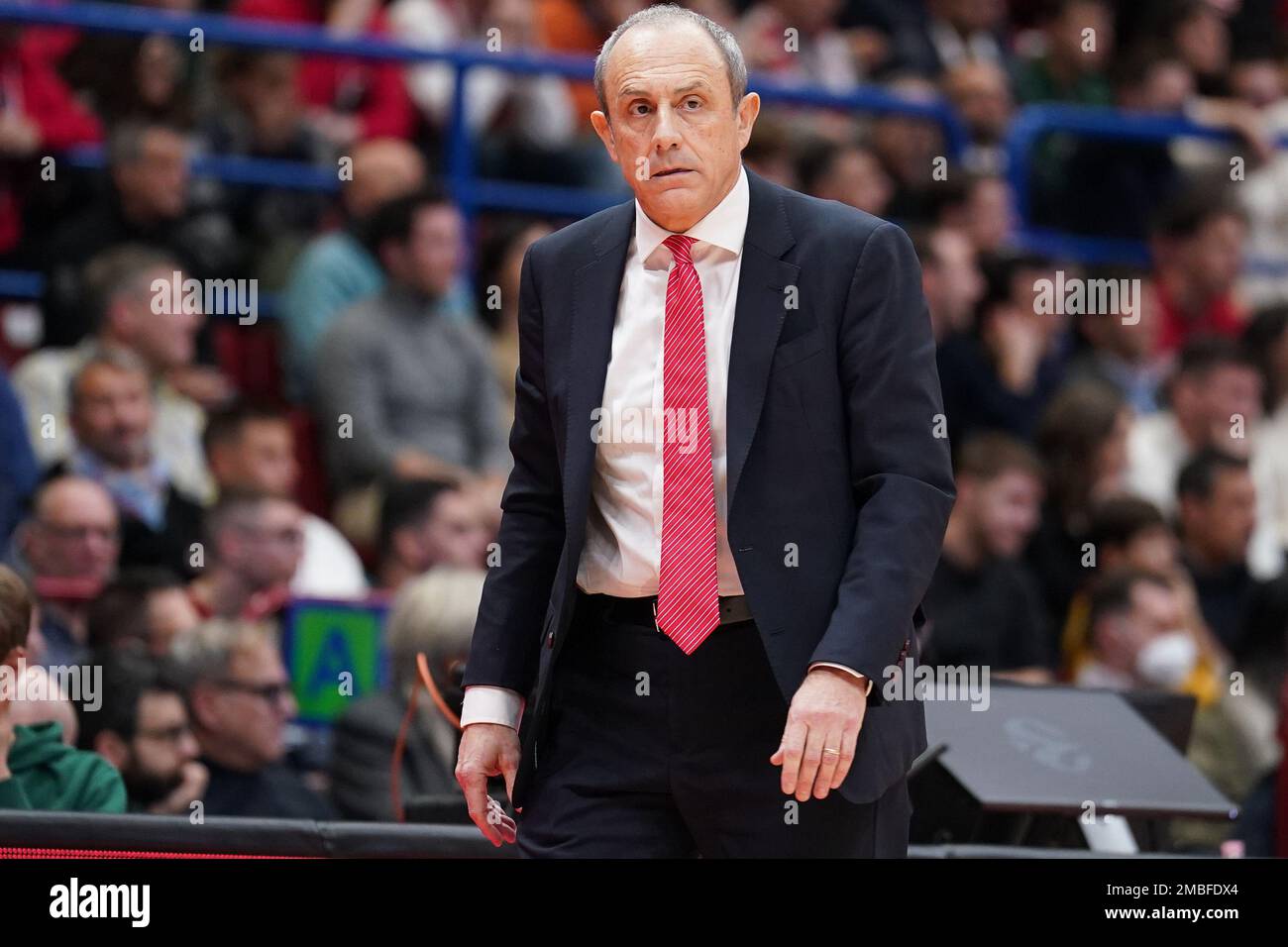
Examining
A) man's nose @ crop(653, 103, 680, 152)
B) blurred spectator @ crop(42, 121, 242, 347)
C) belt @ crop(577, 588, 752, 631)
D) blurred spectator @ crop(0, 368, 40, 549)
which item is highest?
blurred spectator @ crop(42, 121, 242, 347)

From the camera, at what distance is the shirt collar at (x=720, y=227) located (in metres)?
3.01

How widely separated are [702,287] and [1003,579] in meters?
4.11

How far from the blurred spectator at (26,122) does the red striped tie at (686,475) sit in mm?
4888

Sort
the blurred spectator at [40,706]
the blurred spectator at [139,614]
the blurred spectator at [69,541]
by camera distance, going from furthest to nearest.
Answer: the blurred spectator at [69,541] → the blurred spectator at [139,614] → the blurred spectator at [40,706]

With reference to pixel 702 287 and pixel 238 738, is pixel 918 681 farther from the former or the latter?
pixel 238 738

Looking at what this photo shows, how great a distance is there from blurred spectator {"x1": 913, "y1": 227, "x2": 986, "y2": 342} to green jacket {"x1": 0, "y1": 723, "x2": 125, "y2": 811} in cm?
457

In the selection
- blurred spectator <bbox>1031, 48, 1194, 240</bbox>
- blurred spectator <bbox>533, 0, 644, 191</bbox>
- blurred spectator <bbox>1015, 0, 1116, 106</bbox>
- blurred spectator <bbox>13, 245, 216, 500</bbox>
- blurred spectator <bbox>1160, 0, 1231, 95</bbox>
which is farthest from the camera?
blurred spectator <bbox>1160, 0, 1231, 95</bbox>

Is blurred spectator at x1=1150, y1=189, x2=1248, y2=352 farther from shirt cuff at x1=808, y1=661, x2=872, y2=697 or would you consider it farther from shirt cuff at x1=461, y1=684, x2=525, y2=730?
shirt cuff at x1=808, y1=661, x2=872, y2=697

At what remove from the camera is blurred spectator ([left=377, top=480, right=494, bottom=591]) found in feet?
21.8

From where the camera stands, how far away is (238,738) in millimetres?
5453

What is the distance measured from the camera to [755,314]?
296cm

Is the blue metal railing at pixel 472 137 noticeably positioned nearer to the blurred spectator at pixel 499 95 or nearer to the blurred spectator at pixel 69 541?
the blurred spectator at pixel 499 95

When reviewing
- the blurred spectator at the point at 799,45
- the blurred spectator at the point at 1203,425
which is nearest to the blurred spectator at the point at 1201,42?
the blurred spectator at the point at 799,45

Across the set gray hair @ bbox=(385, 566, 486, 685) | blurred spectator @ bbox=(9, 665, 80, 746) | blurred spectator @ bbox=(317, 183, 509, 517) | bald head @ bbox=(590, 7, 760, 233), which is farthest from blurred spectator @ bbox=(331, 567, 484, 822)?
bald head @ bbox=(590, 7, 760, 233)
